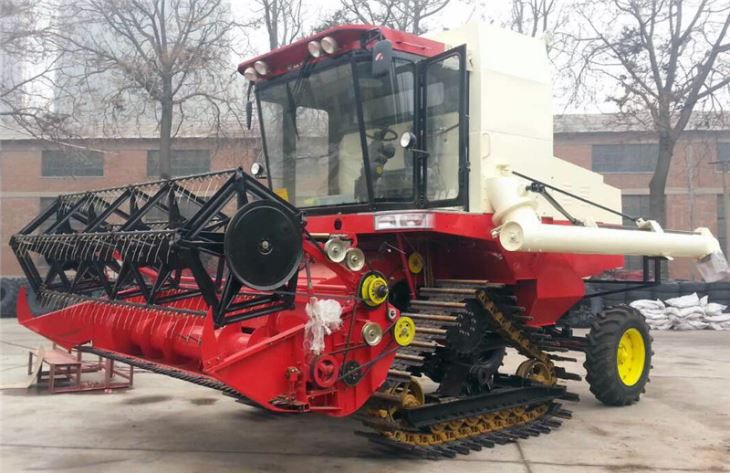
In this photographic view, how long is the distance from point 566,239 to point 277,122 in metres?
2.99

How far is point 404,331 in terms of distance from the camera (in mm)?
5074

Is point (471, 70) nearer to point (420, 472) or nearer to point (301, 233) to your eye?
Result: point (301, 233)

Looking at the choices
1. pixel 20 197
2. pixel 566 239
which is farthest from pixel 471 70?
pixel 20 197

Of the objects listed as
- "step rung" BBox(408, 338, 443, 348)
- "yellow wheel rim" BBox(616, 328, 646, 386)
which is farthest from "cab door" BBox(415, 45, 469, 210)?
"yellow wheel rim" BBox(616, 328, 646, 386)

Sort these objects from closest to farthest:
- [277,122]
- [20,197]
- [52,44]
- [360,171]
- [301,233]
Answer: [301,233], [360,171], [277,122], [52,44], [20,197]

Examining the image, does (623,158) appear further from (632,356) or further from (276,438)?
(276,438)

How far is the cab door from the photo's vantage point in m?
5.76

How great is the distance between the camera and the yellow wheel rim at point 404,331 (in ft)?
16.5

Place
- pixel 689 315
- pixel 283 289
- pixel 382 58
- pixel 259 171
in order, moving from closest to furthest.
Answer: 1. pixel 283 289
2. pixel 382 58
3. pixel 259 171
4. pixel 689 315

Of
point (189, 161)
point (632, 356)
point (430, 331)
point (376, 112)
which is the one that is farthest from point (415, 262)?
point (189, 161)

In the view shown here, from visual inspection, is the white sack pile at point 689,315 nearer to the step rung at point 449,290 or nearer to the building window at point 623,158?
the step rung at point 449,290

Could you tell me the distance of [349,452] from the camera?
215 inches

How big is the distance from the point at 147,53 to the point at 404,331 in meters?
18.9

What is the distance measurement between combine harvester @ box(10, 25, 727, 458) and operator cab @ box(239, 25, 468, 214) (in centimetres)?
2
